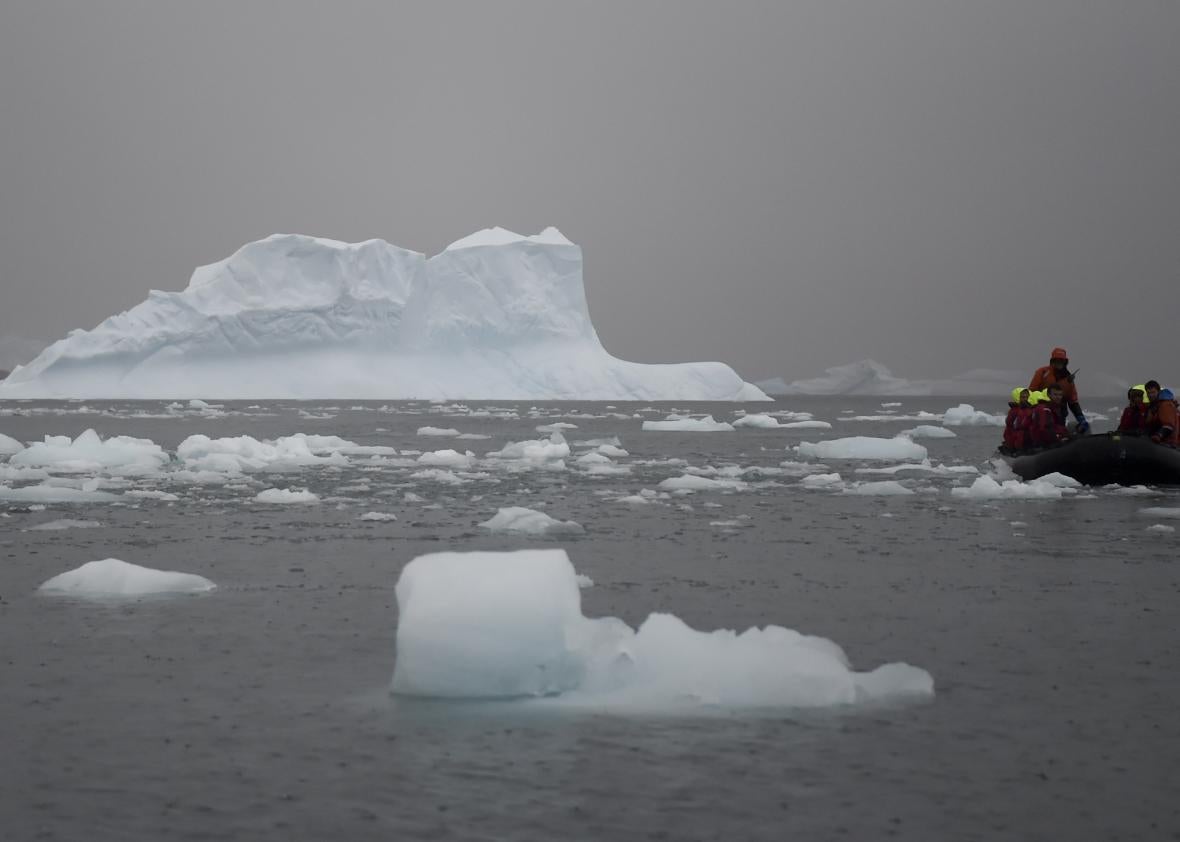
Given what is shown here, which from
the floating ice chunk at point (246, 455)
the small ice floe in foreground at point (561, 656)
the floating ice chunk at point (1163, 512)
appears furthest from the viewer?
the floating ice chunk at point (246, 455)

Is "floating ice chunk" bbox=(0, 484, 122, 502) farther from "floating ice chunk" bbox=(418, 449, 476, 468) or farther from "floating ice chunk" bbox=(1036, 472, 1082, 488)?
"floating ice chunk" bbox=(1036, 472, 1082, 488)

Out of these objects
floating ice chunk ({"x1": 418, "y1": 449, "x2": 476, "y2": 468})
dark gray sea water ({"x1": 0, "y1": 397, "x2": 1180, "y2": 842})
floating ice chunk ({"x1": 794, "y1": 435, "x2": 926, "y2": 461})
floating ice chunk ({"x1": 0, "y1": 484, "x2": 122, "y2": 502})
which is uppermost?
floating ice chunk ({"x1": 794, "y1": 435, "x2": 926, "y2": 461})

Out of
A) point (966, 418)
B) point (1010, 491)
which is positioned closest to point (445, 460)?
point (1010, 491)

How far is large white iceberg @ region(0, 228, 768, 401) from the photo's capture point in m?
67.0

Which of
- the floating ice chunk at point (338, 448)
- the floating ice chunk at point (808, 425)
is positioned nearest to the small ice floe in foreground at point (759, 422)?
the floating ice chunk at point (808, 425)

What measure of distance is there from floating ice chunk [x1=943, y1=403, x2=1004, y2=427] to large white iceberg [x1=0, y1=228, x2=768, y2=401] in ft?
77.3

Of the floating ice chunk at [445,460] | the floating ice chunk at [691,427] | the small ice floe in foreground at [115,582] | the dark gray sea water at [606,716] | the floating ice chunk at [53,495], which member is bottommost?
the dark gray sea water at [606,716]

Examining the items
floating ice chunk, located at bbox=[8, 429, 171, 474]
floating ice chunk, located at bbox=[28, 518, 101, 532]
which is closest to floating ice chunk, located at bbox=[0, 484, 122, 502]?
floating ice chunk, located at bbox=[28, 518, 101, 532]

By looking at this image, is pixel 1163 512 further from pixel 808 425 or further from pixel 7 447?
pixel 808 425

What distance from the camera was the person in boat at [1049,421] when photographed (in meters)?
22.8

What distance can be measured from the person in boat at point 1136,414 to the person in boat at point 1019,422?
1.53 metres

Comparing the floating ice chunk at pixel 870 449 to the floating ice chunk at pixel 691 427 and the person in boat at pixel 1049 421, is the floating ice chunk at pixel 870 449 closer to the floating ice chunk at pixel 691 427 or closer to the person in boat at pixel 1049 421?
the person in boat at pixel 1049 421

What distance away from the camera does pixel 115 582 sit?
443 inches

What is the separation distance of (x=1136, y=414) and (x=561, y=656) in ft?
57.1
